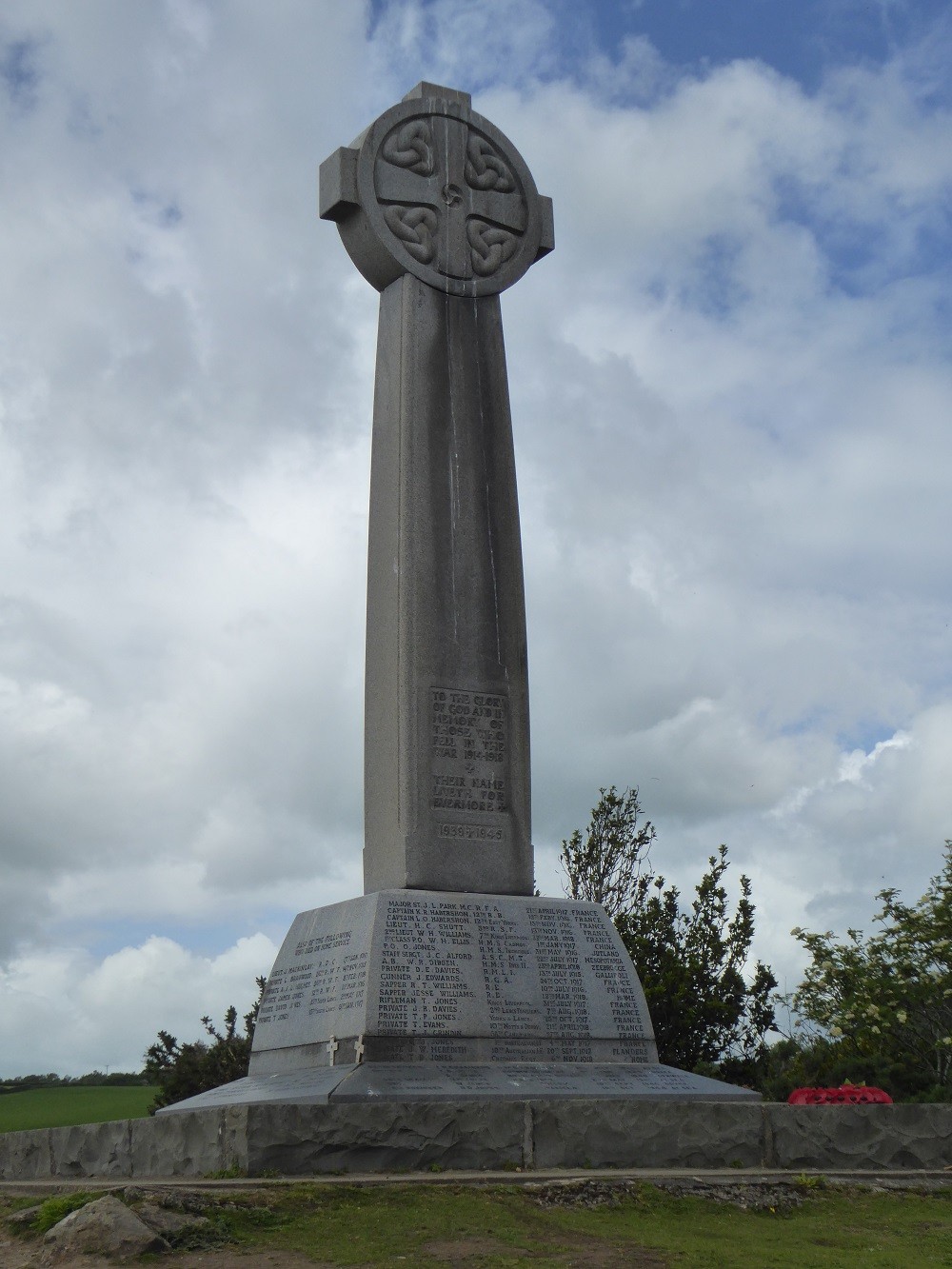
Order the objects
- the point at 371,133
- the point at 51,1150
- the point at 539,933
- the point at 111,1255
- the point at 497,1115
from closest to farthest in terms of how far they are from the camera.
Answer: the point at 111,1255, the point at 497,1115, the point at 51,1150, the point at 539,933, the point at 371,133

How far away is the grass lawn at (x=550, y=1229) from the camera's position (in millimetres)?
6293

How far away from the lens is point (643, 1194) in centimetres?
751

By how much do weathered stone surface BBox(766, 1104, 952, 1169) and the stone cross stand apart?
2924mm

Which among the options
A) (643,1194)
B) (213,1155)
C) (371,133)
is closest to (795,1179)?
(643,1194)

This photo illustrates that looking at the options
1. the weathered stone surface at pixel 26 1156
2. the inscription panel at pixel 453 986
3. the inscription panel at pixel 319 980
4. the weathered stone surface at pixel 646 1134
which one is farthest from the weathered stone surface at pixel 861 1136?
the weathered stone surface at pixel 26 1156

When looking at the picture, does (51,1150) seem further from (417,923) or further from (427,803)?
(427,803)

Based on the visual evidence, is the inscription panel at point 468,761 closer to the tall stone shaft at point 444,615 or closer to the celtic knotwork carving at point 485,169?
the tall stone shaft at point 444,615

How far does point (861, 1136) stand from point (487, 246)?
7.92m

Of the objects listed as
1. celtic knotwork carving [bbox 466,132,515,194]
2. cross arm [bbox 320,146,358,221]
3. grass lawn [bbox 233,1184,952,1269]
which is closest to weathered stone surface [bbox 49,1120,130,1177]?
grass lawn [bbox 233,1184,952,1269]

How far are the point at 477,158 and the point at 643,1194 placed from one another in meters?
9.02

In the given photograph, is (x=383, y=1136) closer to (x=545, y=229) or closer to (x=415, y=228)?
(x=415, y=228)

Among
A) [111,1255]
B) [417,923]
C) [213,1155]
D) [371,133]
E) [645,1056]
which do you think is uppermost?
[371,133]

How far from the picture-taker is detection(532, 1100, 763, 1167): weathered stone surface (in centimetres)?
827

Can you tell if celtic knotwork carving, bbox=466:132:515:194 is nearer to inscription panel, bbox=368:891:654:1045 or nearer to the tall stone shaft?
the tall stone shaft
